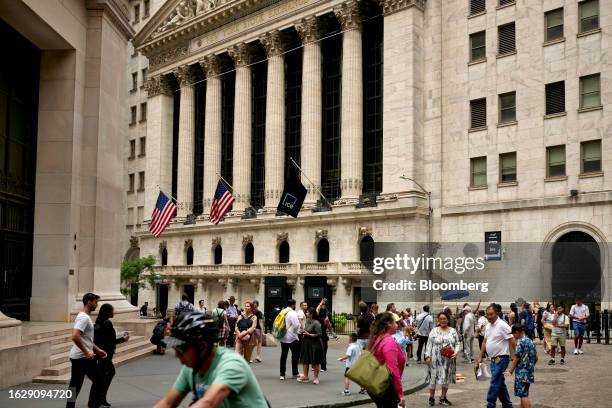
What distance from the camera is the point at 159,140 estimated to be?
65688mm

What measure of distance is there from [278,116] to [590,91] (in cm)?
2333

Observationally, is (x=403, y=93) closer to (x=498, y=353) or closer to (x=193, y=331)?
(x=498, y=353)

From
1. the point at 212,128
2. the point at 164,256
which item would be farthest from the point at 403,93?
the point at 164,256

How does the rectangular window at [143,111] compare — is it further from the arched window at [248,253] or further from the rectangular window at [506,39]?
the rectangular window at [506,39]

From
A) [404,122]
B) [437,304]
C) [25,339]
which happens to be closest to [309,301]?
[437,304]

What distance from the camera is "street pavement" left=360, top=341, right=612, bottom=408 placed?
624 inches

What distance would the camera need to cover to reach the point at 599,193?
3891 cm

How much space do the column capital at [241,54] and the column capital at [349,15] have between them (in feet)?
32.1

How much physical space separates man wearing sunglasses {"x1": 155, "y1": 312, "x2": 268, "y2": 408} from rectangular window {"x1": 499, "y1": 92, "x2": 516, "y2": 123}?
41097mm

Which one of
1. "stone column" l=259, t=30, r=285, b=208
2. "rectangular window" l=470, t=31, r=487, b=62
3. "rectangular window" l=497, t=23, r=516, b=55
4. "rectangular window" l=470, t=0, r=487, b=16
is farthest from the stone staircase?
"stone column" l=259, t=30, r=285, b=208

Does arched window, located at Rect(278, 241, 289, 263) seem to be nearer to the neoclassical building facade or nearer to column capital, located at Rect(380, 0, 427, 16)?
the neoclassical building facade

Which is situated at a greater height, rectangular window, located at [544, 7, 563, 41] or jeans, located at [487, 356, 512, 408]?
rectangular window, located at [544, 7, 563, 41]

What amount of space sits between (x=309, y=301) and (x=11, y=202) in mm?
31264

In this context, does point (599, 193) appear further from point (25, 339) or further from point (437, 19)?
point (25, 339)
